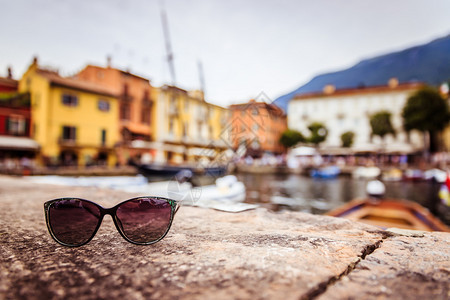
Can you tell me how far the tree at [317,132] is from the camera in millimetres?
39219

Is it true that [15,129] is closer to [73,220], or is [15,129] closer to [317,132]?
[73,220]

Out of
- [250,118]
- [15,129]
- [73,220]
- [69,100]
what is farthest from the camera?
[69,100]

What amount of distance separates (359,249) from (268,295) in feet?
1.88

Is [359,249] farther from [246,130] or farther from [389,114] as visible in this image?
[389,114]

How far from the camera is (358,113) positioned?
129 ft

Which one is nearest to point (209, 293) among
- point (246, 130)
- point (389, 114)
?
point (246, 130)

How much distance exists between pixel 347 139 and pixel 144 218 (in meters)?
40.3

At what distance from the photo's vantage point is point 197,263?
3.02 ft

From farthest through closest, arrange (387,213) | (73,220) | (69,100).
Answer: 1. (69,100)
2. (387,213)
3. (73,220)

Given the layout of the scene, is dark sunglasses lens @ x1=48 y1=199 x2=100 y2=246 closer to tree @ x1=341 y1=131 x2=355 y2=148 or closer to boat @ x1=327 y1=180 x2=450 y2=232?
boat @ x1=327 y1=180 x2=450 y2=232

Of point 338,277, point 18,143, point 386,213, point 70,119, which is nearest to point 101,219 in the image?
point 338,277

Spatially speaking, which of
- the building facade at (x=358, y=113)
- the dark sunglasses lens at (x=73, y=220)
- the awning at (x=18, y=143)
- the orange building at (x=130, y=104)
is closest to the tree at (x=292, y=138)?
the building facade at (x=358, y=113)

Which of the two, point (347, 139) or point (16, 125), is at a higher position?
point (16, 125)

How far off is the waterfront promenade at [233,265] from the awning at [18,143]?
2065 cm
